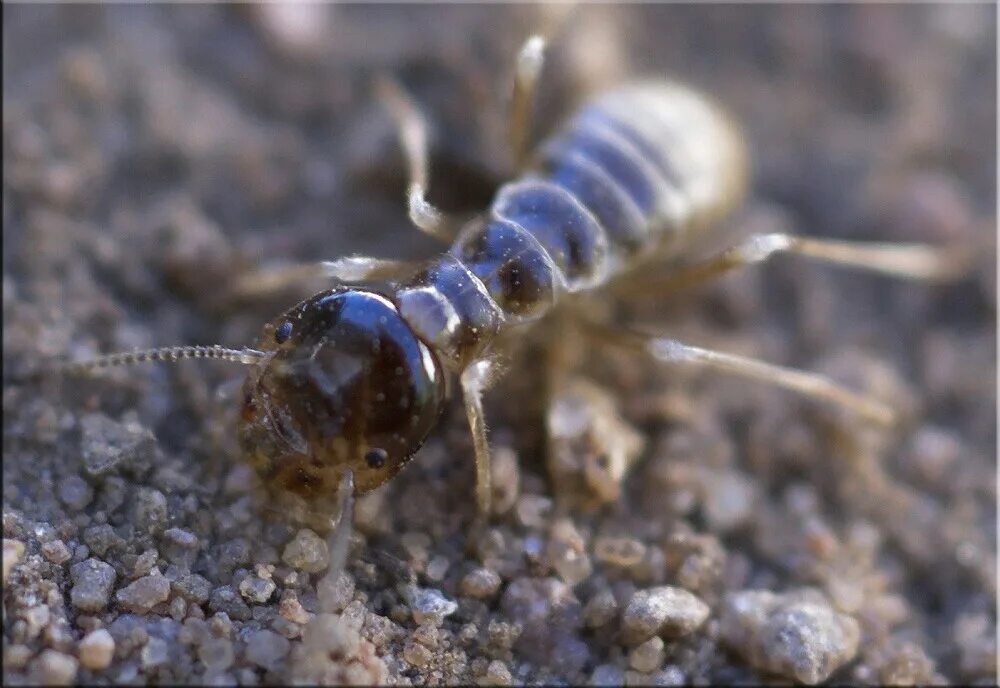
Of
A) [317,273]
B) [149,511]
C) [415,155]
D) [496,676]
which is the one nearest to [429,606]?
[496,676]

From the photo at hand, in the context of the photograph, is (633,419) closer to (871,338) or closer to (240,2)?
(871,338)

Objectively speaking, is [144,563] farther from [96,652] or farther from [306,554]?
[306,554]

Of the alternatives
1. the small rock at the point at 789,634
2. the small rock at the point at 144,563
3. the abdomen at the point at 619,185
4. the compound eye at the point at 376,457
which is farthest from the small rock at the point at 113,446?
the small rock at the point at 789,634

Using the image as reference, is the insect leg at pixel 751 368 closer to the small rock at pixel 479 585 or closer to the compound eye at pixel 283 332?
the small rock at pixel 479 585

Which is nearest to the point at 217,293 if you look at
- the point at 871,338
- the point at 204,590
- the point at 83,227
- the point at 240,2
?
the point at 83,227

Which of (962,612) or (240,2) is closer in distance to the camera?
(962,612)
